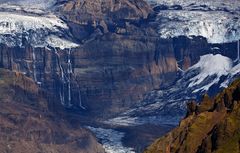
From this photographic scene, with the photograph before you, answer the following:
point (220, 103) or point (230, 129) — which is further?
point (220, 103)

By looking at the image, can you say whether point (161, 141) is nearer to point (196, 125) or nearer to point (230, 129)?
point (196, 125)

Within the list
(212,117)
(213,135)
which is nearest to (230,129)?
(213,135)

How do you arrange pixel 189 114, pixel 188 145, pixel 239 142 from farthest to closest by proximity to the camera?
1. pixel 189 114
2. pixel 188 145
3. pixel 239 142

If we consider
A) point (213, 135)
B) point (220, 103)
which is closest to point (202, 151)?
point (213, 135)

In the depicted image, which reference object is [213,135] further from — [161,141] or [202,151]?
[161,141]

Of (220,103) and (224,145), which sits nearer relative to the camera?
(224,145)

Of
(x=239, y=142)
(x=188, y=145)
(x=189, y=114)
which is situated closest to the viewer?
(x=239, y=142)
